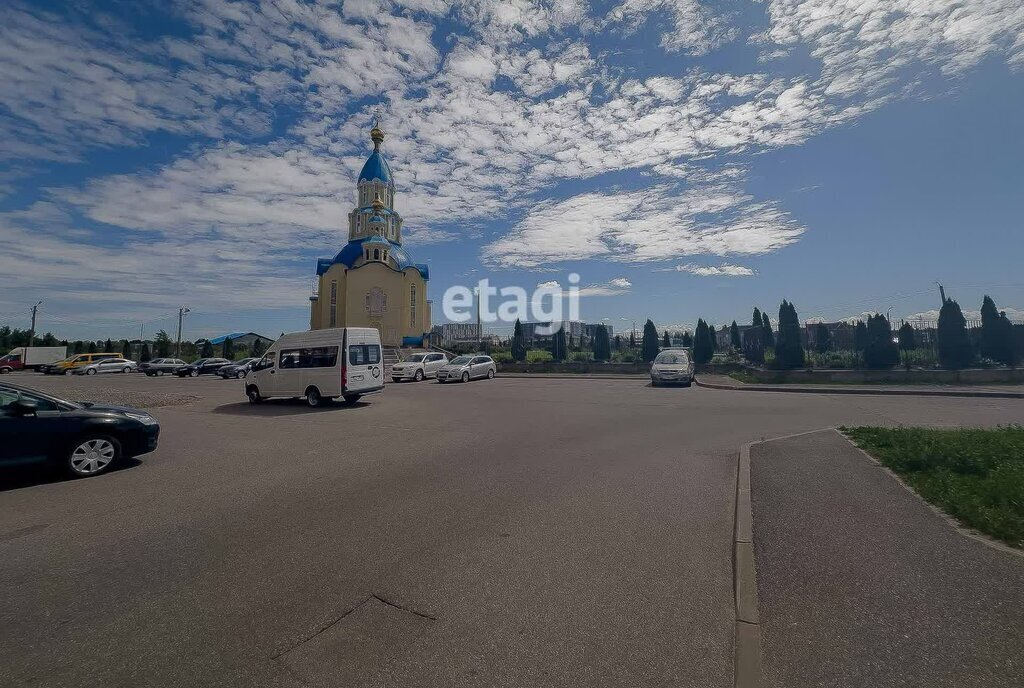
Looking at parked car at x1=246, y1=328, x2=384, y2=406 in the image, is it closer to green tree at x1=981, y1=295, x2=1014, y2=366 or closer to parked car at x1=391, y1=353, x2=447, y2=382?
parked car at x1=391, y1=353, x2=447, y2=382

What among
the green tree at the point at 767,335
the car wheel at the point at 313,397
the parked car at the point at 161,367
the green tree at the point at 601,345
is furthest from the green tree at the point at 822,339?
the parked car at the point at 161,367

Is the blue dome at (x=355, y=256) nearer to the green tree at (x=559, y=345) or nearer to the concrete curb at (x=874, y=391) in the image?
the green tree at (x=559, y=345)

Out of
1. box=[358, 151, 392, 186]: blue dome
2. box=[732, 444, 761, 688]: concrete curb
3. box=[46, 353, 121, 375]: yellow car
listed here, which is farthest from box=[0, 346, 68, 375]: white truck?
box=[732, 444, 761, 688]: concrete curb

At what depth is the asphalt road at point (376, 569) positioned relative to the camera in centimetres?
269

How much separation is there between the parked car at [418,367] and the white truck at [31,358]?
43867mm

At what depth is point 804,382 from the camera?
73.3 feet

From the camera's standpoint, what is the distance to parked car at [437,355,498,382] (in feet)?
87.5

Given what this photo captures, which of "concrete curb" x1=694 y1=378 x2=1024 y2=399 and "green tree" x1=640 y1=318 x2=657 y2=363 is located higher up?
"green tree" x1=640 y1=318 x2=657 y2=363

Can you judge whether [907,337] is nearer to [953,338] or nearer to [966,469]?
[953,338]

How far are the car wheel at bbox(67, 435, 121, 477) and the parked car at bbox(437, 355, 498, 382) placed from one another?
19585 millimetres

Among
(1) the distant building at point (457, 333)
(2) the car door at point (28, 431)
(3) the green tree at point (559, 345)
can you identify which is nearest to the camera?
(2) the car door at point (28, 431)

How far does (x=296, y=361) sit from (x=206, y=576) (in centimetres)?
1312

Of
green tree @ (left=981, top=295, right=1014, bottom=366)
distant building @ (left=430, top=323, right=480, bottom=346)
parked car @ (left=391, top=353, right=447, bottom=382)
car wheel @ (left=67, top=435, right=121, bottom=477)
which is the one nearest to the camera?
car wheel @ (left=67, top=435, right=121, bottom=477)

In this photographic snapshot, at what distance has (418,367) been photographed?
93.6ft
